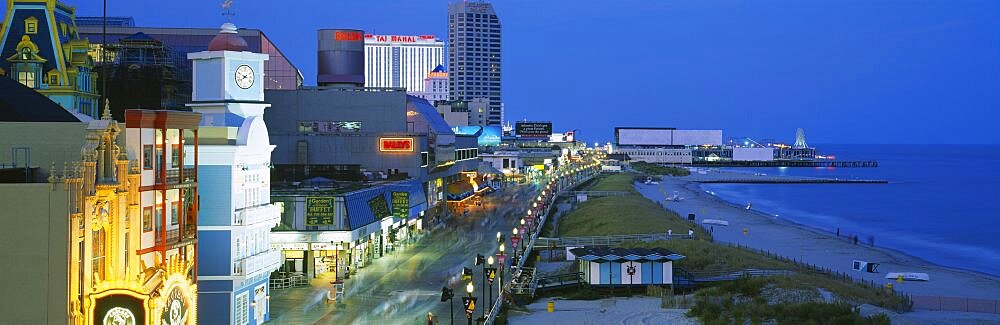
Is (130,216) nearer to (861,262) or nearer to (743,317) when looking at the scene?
(743,317)

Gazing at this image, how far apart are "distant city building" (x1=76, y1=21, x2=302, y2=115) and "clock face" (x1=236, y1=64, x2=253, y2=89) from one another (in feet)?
98.6

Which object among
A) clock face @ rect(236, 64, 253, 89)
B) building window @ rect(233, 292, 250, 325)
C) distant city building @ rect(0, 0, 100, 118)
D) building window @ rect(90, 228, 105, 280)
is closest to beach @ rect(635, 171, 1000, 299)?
building window @ rect(233, 292, 250, 325)

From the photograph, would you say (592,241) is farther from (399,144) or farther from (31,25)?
(31,25)

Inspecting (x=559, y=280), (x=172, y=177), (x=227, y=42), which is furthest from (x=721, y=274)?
(x=172, y=177)

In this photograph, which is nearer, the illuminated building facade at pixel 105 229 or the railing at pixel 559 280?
the illuminated building facade at pixel 105 229

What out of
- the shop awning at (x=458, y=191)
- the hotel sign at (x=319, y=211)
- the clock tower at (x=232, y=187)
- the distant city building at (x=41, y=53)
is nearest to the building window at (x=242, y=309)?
the clock tower at (x=232, y=187)

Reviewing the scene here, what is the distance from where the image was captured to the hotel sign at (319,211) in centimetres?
5053

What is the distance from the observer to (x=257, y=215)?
38781 millimetres

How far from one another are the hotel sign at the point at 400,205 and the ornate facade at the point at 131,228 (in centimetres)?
3178

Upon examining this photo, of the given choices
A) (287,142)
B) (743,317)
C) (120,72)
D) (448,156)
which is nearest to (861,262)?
(743,317)

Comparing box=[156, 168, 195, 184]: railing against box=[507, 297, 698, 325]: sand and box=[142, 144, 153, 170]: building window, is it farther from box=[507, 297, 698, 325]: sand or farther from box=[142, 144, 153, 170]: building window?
box=[507, 297, 698, 325]: sand

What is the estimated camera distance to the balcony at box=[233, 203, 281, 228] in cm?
3703

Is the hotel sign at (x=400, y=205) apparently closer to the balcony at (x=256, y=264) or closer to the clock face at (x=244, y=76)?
the balcony at (x=256, y=264)

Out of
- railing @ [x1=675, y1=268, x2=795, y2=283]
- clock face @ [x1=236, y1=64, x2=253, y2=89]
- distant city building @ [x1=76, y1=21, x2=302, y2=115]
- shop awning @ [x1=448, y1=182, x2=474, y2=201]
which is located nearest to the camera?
clock face @ [x1=236, y1=64, x2=253, y2=89]
